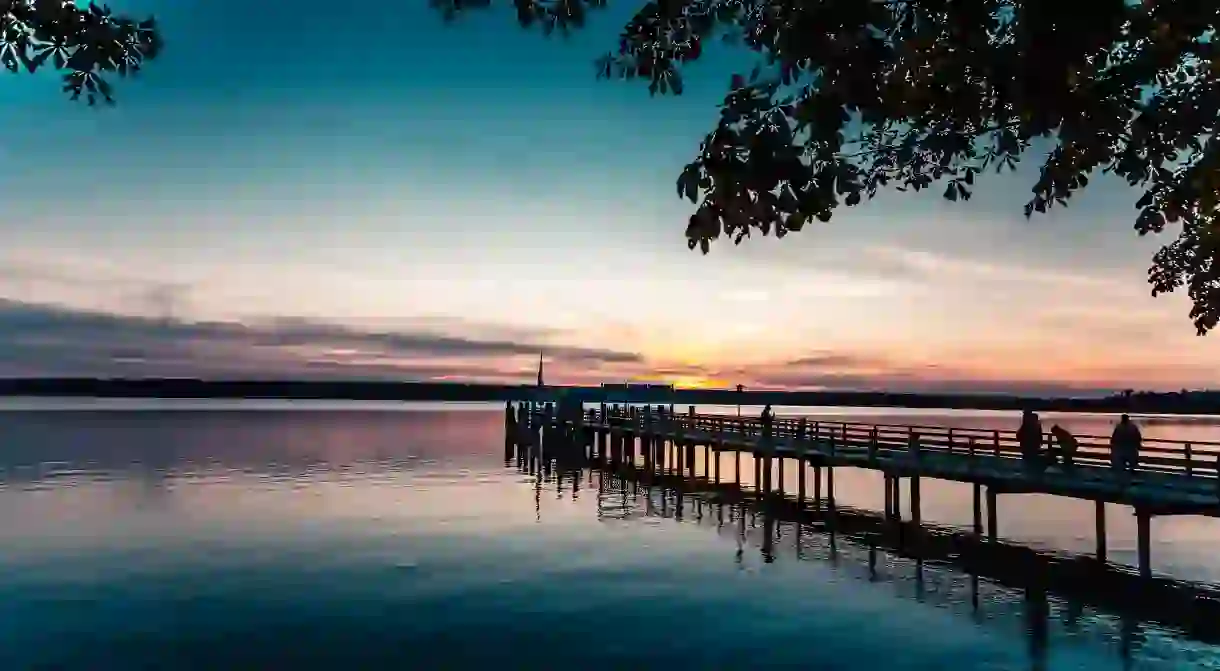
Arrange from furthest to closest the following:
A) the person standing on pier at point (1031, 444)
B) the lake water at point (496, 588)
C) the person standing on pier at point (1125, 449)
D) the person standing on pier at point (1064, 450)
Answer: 1. the person standing on pier at point (1031, 444)
2. the person standing on pier at point (1064, 450)
3. the person standing on pier at point (1125, 449)
4. the lake water at point (496, 588)

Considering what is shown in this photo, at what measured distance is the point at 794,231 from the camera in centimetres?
792

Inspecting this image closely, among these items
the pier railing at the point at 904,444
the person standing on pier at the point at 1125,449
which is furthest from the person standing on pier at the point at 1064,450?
the person standing on pier at the point at 1125,449

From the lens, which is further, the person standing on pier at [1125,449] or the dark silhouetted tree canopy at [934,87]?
the person standing on pier at [1125,449]

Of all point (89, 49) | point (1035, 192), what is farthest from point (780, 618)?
point (89, 49)

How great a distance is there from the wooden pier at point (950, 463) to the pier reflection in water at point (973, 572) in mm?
928

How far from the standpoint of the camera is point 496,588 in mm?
25344

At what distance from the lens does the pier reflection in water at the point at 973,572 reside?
19.6 m

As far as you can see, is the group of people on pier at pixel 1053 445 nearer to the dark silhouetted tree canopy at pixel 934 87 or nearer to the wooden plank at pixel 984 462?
the wooden plank at pixel 984 462

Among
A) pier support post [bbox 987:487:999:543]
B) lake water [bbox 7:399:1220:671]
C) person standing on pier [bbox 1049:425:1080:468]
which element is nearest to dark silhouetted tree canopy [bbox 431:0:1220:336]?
lake water [bbox 7:399:1220:671]

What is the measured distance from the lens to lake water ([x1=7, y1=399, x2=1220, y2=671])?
19.1 metres

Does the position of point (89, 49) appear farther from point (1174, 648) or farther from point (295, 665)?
point (1174, 648)

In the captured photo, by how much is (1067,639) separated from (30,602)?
74.4 ft

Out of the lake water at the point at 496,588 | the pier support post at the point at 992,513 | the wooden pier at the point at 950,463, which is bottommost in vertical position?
the lake water at the point at 496,588

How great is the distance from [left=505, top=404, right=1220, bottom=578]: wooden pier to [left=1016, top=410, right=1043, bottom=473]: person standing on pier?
0.43 ft
